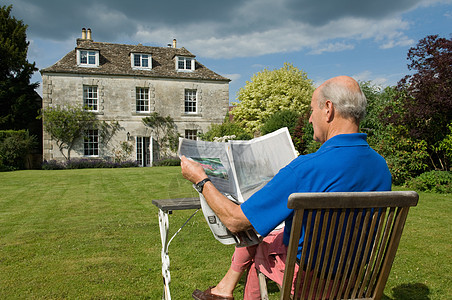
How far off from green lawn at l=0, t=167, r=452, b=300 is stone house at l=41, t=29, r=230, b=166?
50.4ft

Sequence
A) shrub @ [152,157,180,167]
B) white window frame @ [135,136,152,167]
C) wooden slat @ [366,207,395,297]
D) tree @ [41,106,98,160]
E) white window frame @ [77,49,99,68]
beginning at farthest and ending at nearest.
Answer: white window frame @ [135,136,152,167]
shrub @ [152,157,180,167]
white window frame @ [77,49,99,68]
tree @ [41,106,98,160]
wooden slat @ [366,207,395,297]

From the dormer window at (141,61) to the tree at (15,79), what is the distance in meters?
6.63

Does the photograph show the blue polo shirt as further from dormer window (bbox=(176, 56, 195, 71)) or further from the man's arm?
dormer window (bbox=(176, 56, 195, 71))

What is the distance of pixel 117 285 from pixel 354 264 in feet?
7.68

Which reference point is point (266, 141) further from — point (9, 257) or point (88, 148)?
point (88, 148)

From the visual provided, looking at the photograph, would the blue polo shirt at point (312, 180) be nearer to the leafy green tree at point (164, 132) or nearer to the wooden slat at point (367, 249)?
the wooden slat at point (367, 249)

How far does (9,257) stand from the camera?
3.94 metres

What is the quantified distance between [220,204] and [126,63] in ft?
74.0

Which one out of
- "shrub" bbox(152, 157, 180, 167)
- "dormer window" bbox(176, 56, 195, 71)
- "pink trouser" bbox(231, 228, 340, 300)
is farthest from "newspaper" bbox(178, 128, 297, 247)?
"dormer window" bbox(176, 56, 195, 71)

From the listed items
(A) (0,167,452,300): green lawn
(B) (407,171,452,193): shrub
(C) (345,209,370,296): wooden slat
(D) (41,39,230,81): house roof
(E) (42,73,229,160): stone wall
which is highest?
(D) (41,39,230,81): house roof

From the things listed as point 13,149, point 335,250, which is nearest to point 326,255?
point 335,250

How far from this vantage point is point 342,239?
1.58 metres

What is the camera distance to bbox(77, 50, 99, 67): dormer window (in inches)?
842

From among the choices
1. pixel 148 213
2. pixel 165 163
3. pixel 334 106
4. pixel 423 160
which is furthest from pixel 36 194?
pixel 165 163
